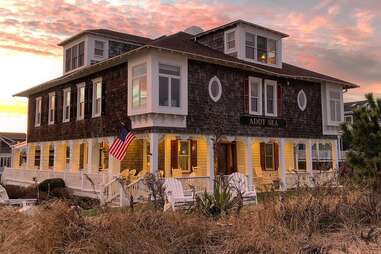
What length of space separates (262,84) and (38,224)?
55.4 feet

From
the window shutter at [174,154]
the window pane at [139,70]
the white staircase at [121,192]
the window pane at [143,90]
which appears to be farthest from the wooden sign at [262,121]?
the white staircase at [121,192]

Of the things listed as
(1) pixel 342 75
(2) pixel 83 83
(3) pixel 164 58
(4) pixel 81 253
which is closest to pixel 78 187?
(2) pixel 83 83

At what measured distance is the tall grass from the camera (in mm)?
6688

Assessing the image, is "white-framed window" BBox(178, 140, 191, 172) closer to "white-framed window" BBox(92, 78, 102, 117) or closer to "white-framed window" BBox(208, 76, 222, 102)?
"white-framed window" BBox(208, 76, 222, 102)

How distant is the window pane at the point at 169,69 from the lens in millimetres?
17936

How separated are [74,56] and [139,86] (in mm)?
9435

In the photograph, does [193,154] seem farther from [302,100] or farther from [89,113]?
[302,100]

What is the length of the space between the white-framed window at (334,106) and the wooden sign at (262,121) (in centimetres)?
418

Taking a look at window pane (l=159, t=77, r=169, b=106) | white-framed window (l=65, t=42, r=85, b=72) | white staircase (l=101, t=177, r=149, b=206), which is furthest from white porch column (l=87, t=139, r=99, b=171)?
white-framed window (l=65, t=42, r=85, b=72)

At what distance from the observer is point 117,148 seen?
17.8 meters

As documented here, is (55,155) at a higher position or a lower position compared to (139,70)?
lower

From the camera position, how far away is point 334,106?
25.8 meters

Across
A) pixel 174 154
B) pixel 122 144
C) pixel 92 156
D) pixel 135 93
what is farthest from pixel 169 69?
pixel 92 156

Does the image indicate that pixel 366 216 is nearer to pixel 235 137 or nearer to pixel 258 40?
pixel 235 137
